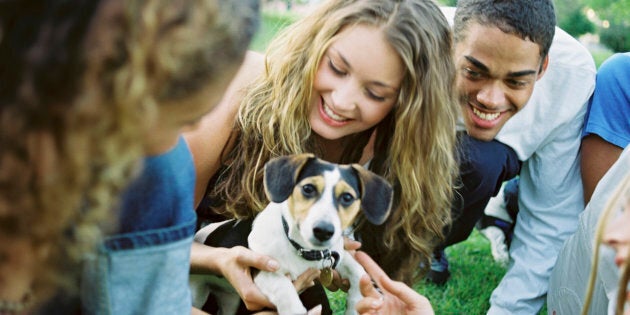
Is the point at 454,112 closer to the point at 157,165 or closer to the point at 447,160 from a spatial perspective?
the point at 447,160

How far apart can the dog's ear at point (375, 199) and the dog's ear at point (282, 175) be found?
8.9 inches

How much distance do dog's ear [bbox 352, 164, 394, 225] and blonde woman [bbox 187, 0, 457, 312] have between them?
28 centimetres

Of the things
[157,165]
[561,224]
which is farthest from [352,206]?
[561,224]

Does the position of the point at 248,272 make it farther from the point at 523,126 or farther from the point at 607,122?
the point at 607,122

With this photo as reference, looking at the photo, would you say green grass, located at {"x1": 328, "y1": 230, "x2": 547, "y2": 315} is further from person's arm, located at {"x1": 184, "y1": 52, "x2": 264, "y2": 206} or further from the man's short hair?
the man's short hair

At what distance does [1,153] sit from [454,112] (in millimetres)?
1993

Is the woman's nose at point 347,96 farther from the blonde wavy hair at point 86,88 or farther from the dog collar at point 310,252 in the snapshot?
the blonde wavy hair at point 86,88

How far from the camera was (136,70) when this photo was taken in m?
1.06

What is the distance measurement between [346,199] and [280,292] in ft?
1.31

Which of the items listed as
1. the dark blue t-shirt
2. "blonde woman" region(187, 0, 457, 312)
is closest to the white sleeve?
"blonde woman" region(187, 0, 457, 312)

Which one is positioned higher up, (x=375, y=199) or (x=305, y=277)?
(x=375, y=199)

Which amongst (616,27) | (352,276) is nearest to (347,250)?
(352,276)

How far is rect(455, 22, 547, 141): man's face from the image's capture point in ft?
9.18

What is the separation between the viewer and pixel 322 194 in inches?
87.2
